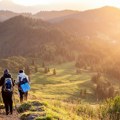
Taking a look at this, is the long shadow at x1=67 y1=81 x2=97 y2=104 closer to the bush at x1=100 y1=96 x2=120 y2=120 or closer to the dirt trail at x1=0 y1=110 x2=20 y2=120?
the dirt trail at x1=0 y1=110 x2=20 y2=120

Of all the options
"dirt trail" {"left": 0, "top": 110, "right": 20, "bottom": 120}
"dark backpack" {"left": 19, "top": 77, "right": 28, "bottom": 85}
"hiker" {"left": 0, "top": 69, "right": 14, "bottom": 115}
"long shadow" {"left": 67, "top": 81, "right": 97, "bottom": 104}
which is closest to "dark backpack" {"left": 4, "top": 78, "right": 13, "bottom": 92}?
"hiker" {"left": 0, "top": 69, "right": 14, "bottom": 115}

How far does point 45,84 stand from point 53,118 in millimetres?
175142

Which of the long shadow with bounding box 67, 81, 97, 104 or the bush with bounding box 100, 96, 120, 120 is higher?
the bush with bounding box 100, 96, 120, 120

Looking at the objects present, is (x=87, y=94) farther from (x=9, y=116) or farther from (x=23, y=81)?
(x=9, y=116)

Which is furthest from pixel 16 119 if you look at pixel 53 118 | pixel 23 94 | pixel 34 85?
pixel 34 85

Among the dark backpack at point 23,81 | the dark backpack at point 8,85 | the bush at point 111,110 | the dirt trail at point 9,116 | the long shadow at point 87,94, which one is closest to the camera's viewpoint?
the bush at point 111,110

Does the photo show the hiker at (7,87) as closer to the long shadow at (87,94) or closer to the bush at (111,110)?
the bush at (111,110)

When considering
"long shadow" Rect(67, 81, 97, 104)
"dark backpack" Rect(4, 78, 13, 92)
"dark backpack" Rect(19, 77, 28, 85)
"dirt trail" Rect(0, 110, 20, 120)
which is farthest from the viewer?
"long shadow" Rect(67, 81, 97, 104)

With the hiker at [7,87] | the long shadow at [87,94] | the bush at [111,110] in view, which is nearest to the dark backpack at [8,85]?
the hiker at [7,87]

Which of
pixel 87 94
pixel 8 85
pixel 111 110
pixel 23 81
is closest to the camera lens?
pixel 111 110

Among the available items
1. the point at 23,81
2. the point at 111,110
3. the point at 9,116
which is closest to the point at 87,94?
the point at 23,81

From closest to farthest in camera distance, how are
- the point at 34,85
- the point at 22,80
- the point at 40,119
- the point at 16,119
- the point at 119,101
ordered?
the point at 40,119 → the point at 16,119 → the point at 119,101 → the point at 22,80 → the point at 34,85

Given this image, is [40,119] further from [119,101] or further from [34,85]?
[34,85]

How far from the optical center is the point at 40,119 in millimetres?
17000
